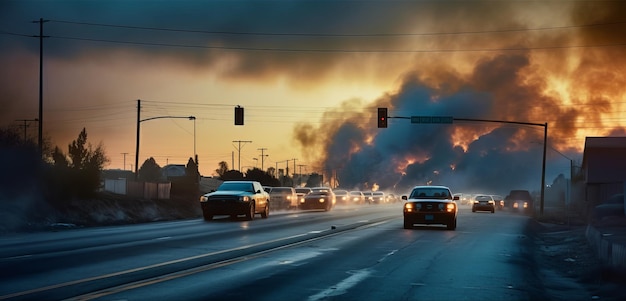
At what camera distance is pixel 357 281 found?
1327cm

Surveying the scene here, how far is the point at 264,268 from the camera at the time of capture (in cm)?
1521

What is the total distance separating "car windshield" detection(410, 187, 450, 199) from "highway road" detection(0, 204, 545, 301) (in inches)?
260

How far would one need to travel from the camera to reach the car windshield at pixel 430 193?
1237 inches

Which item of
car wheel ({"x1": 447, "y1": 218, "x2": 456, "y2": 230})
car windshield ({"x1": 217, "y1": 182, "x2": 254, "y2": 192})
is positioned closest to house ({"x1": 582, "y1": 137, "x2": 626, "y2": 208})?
car windshield ({"x1": 217, "y1": 182, "x2": 254, "y2": 192})

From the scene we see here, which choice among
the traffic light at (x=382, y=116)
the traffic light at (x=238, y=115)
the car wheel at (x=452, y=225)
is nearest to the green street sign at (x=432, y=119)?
the traffic light at (x=382, y=116)

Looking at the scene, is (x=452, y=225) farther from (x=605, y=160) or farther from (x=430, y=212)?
(x=605, y=160)

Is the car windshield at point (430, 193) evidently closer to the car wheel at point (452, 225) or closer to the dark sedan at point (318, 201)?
the car wheel at point (452, 225)

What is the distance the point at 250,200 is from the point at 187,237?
12.8 metres

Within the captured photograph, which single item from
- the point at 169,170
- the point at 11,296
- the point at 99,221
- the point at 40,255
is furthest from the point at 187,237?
the point at 169,170

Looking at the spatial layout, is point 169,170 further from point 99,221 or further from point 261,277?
point 261,277

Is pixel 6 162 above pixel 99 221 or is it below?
above

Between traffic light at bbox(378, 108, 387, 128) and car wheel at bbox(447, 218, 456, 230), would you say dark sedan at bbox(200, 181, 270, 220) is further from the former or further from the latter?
traffic light at bbox(378, 108, 387, 128)

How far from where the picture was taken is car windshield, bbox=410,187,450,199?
31422mm

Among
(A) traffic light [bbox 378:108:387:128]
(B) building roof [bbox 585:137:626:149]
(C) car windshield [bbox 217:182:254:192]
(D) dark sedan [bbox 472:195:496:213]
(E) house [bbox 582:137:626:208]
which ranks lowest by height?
(D) dark sedan [bbox 472:195:496:213]
